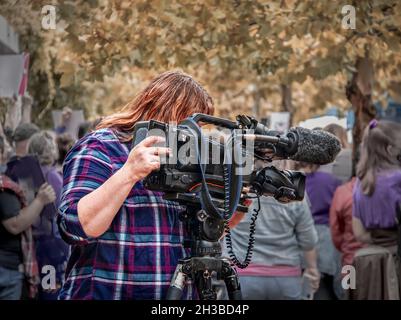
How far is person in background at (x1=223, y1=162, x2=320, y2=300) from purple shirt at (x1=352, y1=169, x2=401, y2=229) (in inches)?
17.1

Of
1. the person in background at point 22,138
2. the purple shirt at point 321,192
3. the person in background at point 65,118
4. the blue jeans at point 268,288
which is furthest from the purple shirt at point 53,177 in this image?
the person in background at point 65,118

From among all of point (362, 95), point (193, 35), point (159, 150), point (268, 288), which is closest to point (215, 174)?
point (159, 150)

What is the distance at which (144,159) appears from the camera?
248 centimetres

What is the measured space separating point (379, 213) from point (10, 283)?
94.0 inches

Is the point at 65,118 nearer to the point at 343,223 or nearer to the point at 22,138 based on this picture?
the point at 22,138

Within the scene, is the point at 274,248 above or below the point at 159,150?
below

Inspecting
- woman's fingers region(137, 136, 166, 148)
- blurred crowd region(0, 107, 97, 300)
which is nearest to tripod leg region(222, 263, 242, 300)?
woman's fingers region(137, 136, 166, 148)

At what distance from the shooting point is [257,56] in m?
8.66

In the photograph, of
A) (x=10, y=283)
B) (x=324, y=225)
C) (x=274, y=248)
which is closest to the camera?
(x=10, y=283)

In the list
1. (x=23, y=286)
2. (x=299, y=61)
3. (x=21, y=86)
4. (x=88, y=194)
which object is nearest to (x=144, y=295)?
(x=88, y=194)

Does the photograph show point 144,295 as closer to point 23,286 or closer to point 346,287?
point 23,286

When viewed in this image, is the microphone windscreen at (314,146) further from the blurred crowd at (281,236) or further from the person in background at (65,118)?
the person in background at (65,118)

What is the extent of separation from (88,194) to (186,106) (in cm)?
47

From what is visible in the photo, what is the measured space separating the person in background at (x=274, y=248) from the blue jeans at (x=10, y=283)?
1.41 m
